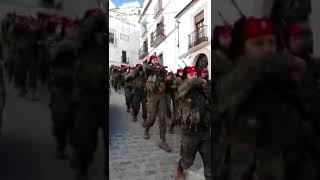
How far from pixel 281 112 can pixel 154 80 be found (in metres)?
4.49

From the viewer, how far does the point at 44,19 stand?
2.22m

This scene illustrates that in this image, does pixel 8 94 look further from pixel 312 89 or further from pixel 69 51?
pixel 312 89

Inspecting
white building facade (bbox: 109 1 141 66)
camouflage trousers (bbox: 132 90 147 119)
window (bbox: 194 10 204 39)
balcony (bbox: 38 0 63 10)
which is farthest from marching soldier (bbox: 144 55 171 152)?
white building facade (bbox: 109 1 141 66)

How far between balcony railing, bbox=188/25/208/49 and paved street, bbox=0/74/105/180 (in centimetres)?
927

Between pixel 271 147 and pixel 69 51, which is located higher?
pixel 69 51

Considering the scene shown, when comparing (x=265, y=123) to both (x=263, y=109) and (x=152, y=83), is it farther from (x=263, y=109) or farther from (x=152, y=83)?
(x=152, y=83)

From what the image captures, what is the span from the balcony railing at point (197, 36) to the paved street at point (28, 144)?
30.4 feet

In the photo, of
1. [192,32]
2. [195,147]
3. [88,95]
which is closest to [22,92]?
[88,95]

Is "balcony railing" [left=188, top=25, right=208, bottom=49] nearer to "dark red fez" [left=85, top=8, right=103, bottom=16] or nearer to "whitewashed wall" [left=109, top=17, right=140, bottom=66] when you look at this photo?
"whitewashed wall" [left=109, top=17, right=140, bottom=66]

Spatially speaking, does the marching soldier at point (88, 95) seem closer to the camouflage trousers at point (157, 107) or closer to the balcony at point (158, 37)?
the camouflage trousers at point (157, 107)

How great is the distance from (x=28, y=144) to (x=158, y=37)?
898cm

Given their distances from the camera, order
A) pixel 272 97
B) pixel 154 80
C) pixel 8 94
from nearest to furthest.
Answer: pixel 8 94 → pixel 272 97 → pixel 154 80

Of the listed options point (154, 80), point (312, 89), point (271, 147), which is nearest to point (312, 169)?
point (271, 147)

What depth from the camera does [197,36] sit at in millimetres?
12289
